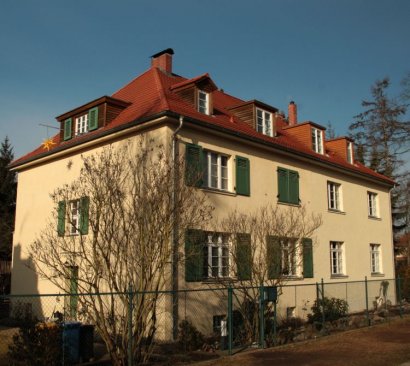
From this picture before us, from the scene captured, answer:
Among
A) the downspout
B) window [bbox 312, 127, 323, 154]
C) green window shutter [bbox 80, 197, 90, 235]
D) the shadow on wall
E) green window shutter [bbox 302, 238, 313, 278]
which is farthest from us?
window [bbox 312, 127, 323, 154]

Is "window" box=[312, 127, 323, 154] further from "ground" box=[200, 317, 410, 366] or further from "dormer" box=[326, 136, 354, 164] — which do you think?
"ground" box=[200, 317, 410, 366]

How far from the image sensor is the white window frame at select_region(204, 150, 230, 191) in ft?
50.3

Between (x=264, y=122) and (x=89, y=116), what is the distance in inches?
262

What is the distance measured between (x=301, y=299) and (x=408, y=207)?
22.6 m

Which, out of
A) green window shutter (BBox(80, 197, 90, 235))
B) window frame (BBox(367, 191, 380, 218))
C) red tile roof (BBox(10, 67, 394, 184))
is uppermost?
red tile roof (BBox(10, 67, 394, 184))

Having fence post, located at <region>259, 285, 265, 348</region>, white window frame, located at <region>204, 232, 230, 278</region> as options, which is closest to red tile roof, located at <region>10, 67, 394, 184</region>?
white window frame, located at <region>204, 232, 230, 278</region>

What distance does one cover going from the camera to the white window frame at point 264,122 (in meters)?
18.8

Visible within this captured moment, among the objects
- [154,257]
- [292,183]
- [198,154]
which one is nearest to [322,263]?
[292,183]

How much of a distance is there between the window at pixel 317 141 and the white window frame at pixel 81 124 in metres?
9.97

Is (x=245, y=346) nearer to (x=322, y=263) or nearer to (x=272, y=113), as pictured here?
(x=322, y=263)

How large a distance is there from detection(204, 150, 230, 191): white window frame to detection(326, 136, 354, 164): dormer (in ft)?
32.8

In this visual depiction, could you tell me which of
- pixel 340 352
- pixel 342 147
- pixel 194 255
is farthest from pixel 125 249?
pixel 342 147

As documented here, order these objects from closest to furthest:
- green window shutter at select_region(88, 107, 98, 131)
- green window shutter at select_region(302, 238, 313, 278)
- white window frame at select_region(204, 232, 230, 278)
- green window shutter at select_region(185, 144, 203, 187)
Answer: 1. green window shutter at select_region(185, 144, 203, 187)
2. white window frame at select_region(204, 232, 230, 278)
3. green window shutter at select_region(88, 107, 98, 131)
4. green window shutter at select_region(302, 238, 313, 278)

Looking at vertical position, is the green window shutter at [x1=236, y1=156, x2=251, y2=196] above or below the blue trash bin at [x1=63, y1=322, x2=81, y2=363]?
above
